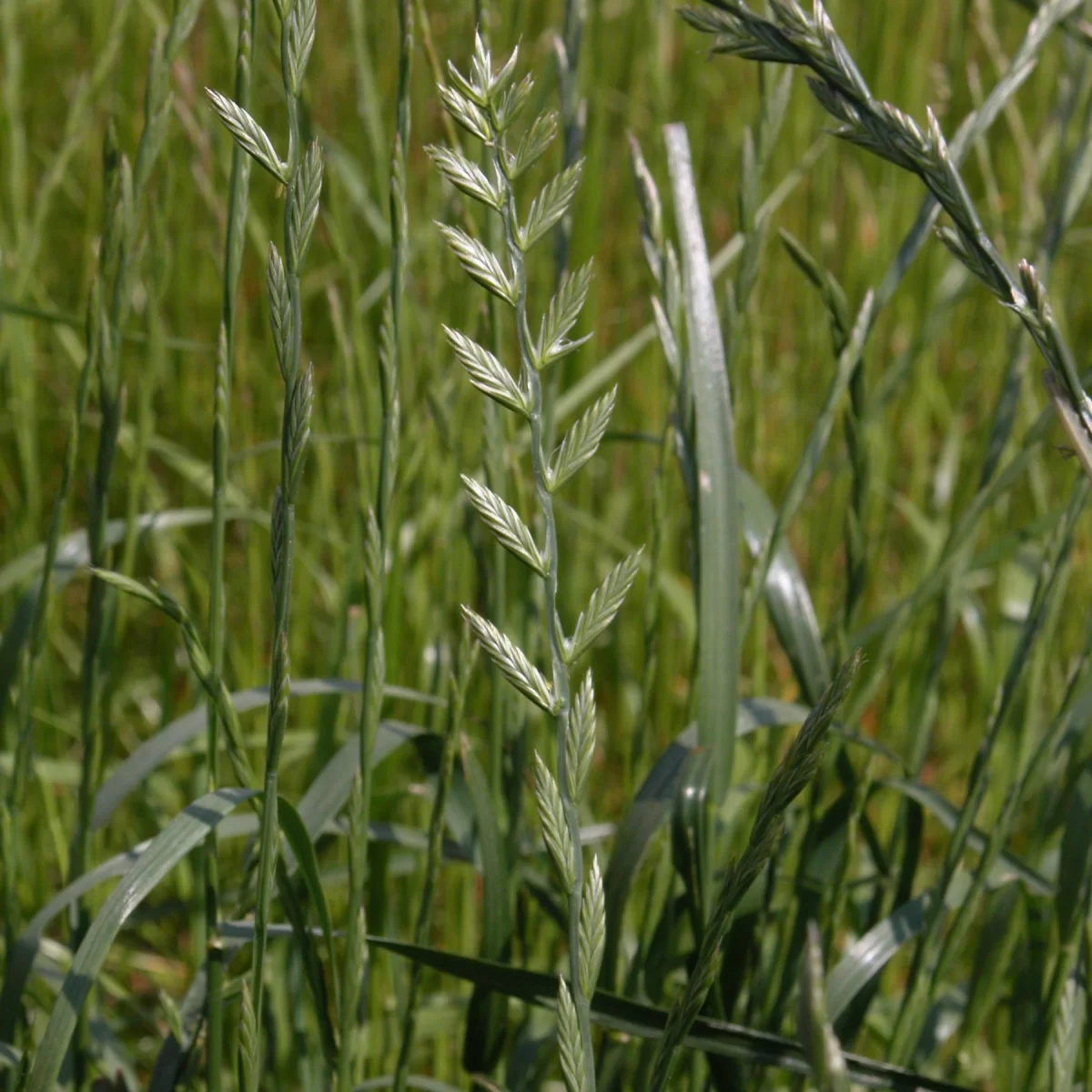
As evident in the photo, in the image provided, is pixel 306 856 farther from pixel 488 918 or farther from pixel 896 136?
pixel 896 136

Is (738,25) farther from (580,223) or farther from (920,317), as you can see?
(920,317)

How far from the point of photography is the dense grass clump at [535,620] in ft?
1.31

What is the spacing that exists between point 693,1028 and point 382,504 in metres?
0.30

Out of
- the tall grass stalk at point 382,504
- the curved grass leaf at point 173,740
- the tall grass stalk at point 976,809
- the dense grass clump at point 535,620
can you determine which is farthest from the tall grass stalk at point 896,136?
the curved grass leaf at point 173,740

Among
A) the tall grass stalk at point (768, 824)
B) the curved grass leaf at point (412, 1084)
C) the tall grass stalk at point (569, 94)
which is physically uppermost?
the tall grass stalk at point (569, 94)

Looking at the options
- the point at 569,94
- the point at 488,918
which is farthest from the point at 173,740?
the point at 569,94

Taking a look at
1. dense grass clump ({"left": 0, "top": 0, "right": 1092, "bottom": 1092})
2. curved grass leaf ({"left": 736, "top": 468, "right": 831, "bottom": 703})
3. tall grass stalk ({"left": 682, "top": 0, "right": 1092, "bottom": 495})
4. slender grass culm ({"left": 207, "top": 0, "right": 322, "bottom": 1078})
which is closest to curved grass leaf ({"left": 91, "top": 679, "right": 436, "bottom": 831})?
dense grass clump ({"left": 0, "top": 0, "right": 1092, "bottom": 1092})

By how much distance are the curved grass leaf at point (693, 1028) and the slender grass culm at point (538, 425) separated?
0.19m

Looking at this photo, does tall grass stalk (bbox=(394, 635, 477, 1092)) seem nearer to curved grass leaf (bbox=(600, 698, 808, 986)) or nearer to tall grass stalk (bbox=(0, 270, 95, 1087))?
curved grass leaf (bbox=(600, 698, 808, 986))

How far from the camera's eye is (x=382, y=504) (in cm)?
46

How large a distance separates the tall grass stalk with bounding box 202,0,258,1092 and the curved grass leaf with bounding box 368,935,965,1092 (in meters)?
0.09

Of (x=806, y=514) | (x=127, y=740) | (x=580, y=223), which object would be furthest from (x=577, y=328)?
(x=127, y=740)

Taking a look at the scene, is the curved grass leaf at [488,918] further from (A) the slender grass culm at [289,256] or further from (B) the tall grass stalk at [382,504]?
(A) the slender grass culm at [289,256]

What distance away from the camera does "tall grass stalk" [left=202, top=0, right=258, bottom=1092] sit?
50 centimetres
